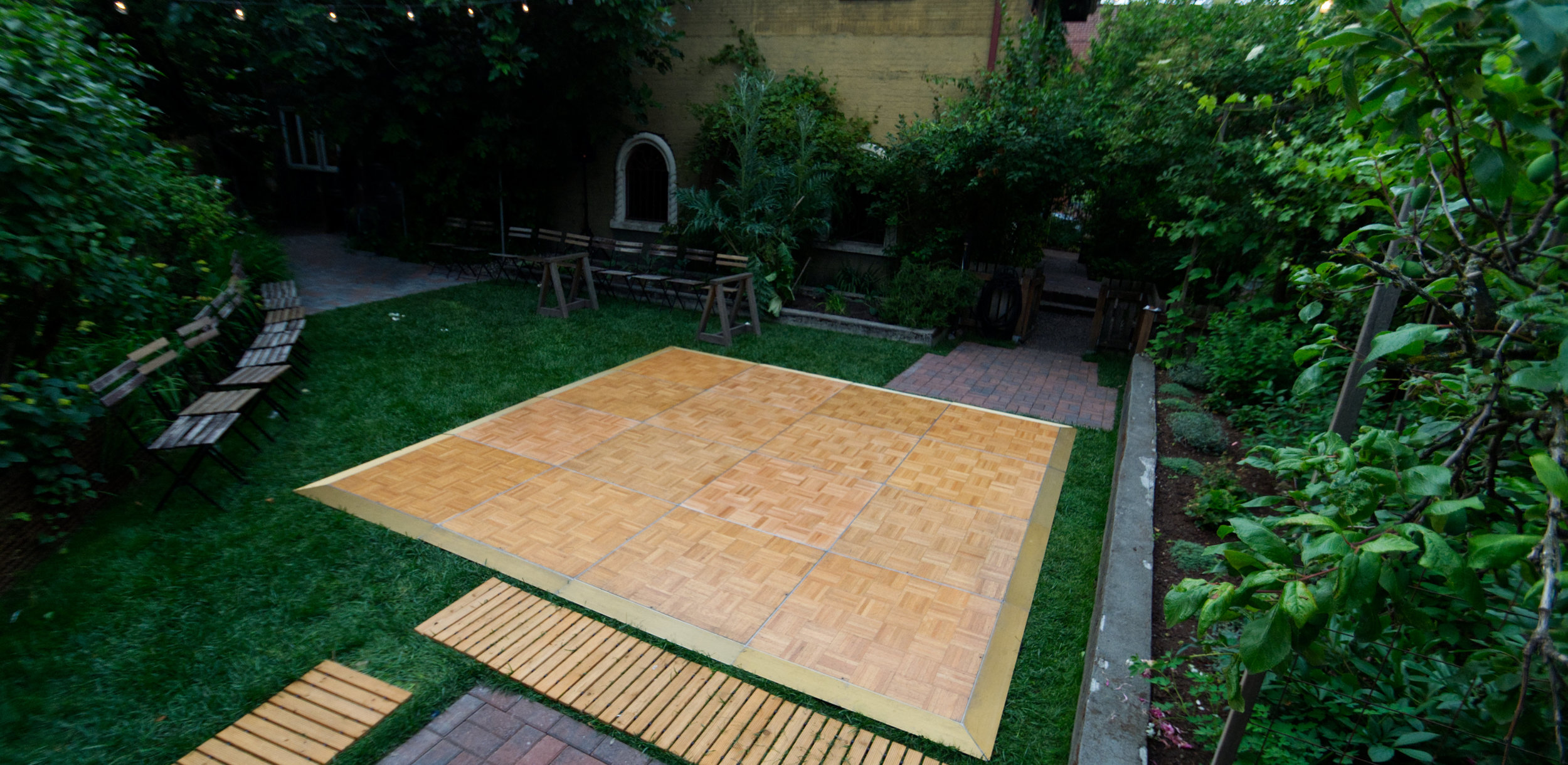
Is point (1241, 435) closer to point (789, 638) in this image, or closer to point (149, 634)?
point (789, 638)

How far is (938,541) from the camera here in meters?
4.39

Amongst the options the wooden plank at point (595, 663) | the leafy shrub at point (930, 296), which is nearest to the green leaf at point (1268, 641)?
the wooden plank at point (595, 663)

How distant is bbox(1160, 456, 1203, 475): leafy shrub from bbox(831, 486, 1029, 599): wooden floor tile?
42.5 inches

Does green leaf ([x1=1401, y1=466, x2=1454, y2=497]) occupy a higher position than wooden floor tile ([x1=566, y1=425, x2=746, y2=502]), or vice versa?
green leaf ([x1=1401, y1=466, x2=1454, y2=497])

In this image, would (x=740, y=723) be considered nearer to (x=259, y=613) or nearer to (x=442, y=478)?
(x=259, y=613)

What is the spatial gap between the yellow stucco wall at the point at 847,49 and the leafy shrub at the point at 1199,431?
21.8 ft

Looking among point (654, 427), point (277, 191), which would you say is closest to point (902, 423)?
point (654, 427)

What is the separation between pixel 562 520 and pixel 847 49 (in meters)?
8.97

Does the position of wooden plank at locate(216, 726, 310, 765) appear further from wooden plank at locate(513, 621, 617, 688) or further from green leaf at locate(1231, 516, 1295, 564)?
green leaf at locate(1231, 516, 1295, 564)

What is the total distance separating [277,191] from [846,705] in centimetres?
1861

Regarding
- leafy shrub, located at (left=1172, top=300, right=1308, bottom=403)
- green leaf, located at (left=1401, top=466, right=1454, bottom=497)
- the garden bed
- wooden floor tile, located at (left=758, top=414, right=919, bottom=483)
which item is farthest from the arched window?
green leaf, located at (left=1401, top=466, right=1454, bottom=497)

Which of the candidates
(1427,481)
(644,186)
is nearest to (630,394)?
(1427,481)

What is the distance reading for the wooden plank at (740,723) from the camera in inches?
108

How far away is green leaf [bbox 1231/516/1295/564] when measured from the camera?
4.11 ft
